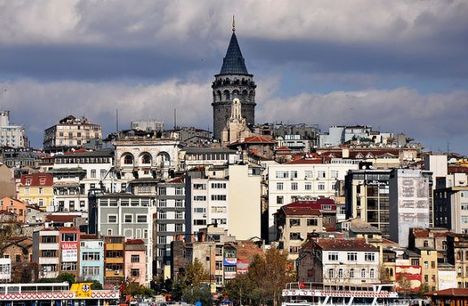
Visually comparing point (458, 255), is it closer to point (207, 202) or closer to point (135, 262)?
point (207, 202)

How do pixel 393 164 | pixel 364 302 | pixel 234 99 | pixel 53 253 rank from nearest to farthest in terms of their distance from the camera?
pixel 364 302 → pixel 53 253 → pixel 393 164 → pixel 234 99

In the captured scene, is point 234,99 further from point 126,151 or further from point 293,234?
point 293,234

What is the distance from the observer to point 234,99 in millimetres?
172375

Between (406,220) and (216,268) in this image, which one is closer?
(216,268)

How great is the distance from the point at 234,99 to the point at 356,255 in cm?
8754

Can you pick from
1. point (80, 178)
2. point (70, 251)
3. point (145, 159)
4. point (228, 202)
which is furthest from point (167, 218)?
point (145, 159)

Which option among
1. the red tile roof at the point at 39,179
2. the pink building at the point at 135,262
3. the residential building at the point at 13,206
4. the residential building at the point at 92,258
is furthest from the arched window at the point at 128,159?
the residential building at the point at 92,258

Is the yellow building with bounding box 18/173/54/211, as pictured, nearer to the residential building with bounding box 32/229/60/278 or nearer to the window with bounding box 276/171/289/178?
the window with bounding box 276/171/289/178

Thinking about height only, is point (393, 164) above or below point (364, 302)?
above

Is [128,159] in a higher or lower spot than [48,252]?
higher

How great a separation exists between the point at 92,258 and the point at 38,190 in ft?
116

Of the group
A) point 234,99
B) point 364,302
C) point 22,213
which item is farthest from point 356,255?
point 234,99

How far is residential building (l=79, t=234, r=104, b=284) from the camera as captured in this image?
92.6m

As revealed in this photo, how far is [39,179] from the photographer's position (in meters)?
129
